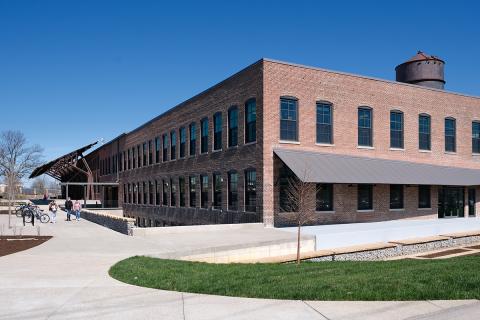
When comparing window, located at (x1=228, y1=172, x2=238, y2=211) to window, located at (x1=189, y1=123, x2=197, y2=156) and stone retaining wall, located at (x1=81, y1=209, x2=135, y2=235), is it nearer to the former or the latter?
window, located at (x1=189, y1=123, x2=197, y2=156)

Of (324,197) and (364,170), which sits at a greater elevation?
(364,170)

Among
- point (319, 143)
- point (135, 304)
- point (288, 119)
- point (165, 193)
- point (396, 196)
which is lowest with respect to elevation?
point (135, 304)

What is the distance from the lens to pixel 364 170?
2506 centimetres

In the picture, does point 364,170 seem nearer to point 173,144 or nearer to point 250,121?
point 250,121

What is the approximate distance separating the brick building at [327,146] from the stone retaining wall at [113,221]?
6190 millimetres

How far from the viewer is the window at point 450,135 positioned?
102 ft

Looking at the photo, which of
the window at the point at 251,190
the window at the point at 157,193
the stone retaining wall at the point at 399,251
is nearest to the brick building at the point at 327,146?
the window at the point at 251,190

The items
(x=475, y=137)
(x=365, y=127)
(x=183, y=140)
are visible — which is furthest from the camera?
(x=183, y=140)

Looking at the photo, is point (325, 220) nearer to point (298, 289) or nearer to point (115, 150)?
point (298, 289)

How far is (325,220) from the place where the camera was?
24672 mm

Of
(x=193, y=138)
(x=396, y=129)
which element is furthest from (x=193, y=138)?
(x=396, y=129)

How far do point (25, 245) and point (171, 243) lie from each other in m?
5.06

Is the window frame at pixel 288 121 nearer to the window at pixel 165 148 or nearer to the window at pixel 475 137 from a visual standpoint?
the window at pixel 475 137

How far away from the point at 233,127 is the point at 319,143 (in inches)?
201
